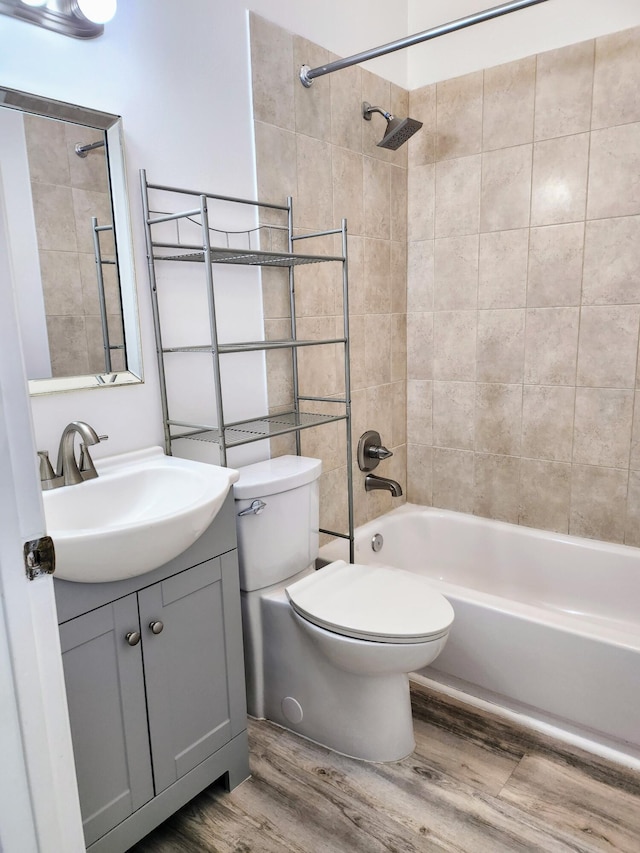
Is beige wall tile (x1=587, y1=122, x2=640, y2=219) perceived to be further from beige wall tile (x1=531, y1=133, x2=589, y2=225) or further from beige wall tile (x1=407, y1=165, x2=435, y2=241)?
beige wall tile (x1=407, y1=165, x2=435, y2=241)

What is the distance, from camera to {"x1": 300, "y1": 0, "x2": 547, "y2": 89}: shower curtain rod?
1.78m

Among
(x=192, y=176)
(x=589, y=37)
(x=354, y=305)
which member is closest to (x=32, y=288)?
(x=192, y=176)

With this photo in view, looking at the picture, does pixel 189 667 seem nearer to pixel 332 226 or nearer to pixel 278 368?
pixel 278 368

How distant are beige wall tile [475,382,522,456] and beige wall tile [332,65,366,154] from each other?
1130mm

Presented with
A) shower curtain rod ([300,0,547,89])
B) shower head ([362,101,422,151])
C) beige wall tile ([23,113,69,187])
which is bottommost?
beige wall tile ([23,113,69,187])

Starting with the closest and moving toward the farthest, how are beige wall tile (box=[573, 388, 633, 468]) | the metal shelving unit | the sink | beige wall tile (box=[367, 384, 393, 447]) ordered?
1. the sink
2. the metal shelving unit
3. beige wall tile (box=[573, 388, 633, 468])
4. beige wall tile (box=[367, 384, 393, 447])

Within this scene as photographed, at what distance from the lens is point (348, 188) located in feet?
7.82

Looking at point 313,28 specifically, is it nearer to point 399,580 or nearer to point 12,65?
point 12,65

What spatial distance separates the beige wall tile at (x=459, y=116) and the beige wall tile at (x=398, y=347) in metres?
0.71

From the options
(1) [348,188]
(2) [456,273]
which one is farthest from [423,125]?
(2) [456,273]

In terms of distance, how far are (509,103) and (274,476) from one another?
5.71 ft

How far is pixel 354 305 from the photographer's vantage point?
2.46 meters

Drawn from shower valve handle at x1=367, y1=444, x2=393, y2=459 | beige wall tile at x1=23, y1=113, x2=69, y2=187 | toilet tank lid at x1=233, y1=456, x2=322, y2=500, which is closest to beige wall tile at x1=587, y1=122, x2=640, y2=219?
shower valve handle at x1=367, y1=444, x2=393, y2=459

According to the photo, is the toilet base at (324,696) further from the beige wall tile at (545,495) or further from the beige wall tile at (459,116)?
the beige wall tile at (459,116)
